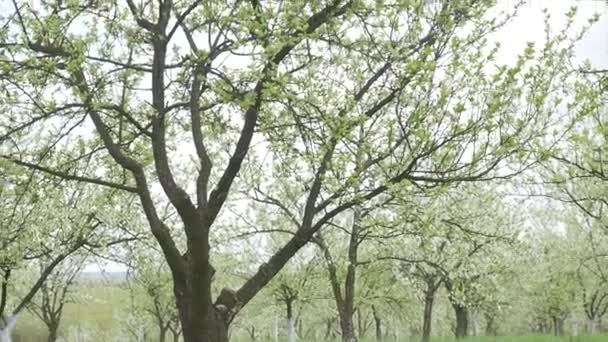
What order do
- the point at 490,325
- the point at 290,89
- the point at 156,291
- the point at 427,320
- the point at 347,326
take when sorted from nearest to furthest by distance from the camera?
the point at 290,89, the point at 347,326, the point at 427,320, the point at 156,291, the point at 490,325

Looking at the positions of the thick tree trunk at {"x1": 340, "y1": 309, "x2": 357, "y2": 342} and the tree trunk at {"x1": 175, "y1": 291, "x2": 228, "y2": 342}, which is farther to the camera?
the thick tree trunk at {"x1": 340, "y1": 309, "x2": 357, "y2": 342}

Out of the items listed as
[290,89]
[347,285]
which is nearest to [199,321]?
[290,89]

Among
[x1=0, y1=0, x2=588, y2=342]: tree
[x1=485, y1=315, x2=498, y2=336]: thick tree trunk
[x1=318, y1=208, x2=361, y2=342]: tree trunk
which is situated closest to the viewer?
[x1=0, y1=0, x2=588, y2=342]: tree

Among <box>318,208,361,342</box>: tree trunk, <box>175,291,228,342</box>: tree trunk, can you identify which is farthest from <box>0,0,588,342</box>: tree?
<box>318,208,361,342</box>: tree trunk

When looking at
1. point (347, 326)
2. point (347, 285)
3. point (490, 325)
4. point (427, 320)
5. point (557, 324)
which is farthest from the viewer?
point (490, 325)

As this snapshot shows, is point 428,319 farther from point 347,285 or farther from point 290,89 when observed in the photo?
point 290,89

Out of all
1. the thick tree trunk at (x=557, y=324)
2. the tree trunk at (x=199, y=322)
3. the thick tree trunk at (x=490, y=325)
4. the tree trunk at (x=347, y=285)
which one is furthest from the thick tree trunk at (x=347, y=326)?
the thick tree trunk at (x=557, y=324)

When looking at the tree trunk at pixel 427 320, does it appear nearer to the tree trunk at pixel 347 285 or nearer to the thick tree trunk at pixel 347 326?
the thick tree trunk at pixel 347 326

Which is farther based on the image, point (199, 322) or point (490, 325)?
point (490, 325)

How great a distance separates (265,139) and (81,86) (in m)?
1.85

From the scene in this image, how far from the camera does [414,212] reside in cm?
617

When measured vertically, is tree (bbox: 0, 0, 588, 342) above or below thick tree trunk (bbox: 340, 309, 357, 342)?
above

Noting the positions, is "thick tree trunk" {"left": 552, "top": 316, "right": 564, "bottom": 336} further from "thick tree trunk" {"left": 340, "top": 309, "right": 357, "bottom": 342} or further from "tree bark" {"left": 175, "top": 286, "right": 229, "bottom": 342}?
"tree bark" {"left": 175, "top": 286, "right": 229, "bottom": 342}

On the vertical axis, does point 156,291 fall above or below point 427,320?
above
